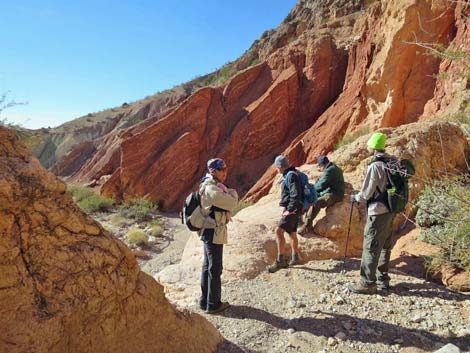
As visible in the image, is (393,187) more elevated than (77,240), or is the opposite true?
(393,187)

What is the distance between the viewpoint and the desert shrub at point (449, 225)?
374cm

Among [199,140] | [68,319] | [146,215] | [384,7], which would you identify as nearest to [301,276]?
[68,319]

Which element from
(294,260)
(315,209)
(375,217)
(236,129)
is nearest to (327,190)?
(315,209)

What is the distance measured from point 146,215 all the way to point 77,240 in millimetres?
14227

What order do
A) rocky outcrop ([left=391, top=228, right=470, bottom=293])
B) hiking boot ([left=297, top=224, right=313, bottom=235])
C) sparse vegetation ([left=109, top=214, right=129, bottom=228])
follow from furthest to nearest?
sparse vegetation ([left=109, top=214, right=129, bottom=228])
hiking boot ([left=297, top=224, right=313, bottom=235])
rocky outcrop ([left=391, top=228, right=470, bottom=293])

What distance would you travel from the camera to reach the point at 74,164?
29.0 metres

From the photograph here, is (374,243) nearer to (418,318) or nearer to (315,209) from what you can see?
(418,318)

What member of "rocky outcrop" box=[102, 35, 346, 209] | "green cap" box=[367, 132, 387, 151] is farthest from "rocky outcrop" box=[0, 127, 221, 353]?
"rocky outcrop" box=[102, 35, 346, 209]

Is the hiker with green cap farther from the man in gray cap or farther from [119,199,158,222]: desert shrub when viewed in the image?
[119,199,158,222]: desert shrub

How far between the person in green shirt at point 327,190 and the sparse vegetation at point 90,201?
1337 centimetres

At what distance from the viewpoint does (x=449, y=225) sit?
4.75 meters

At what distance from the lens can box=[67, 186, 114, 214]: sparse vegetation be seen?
17.0 metres

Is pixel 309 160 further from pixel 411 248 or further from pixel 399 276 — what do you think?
pixel 399 276

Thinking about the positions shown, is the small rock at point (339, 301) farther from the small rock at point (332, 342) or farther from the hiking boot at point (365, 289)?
the small rock at point (332, 342)
